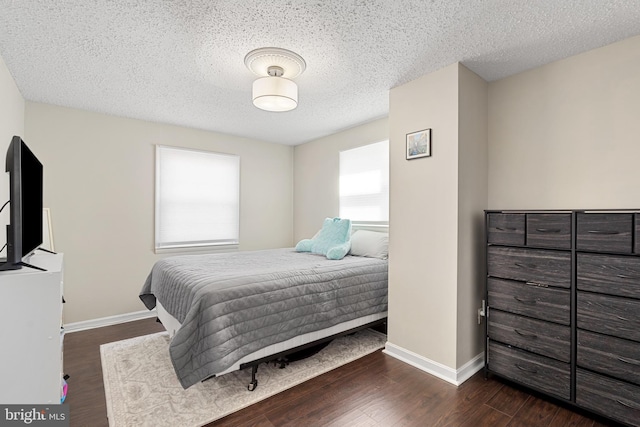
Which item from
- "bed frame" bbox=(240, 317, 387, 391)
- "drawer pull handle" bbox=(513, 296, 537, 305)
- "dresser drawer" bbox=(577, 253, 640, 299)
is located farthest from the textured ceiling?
"bed frame" bbox=(240, 317, 387, 391)

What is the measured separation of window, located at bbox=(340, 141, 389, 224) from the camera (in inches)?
148

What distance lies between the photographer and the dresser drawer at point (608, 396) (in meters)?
1.70

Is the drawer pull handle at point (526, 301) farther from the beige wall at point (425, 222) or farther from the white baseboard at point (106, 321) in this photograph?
the white baseboard at point (106, 321)

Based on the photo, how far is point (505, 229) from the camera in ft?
7.34

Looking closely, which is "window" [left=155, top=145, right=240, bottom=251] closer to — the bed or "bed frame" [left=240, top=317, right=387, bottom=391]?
the bed

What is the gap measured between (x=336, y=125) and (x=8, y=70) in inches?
125

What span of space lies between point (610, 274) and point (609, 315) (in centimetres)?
24

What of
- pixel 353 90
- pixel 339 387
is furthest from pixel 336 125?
pixel 339 387

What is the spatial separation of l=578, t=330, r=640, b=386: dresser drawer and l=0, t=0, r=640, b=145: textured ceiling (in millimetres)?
1890

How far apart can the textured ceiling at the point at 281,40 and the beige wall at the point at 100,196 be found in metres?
0.47

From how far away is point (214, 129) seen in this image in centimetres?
425

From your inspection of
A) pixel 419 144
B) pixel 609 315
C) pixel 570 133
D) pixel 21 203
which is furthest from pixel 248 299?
pixel 570 133

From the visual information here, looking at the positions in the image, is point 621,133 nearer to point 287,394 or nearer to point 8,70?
Result: point 287,394

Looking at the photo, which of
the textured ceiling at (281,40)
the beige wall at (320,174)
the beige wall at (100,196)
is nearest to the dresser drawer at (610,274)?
the textured ceiling at (281,40)
